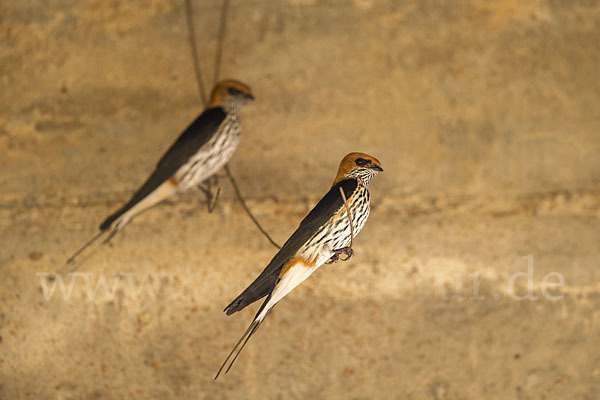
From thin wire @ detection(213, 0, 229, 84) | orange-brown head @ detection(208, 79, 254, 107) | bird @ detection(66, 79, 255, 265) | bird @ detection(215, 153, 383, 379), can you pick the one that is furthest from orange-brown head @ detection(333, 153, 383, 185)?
thin wire @ detection(213, 0, 229, 84)

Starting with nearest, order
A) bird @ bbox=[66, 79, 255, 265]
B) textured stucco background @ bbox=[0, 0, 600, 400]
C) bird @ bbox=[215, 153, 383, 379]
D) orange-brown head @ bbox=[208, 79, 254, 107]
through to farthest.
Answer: bird @ bbox=[215, 153, 383, 379]
bird @ bbox=[66, 79, 255, 265]
orange-brown head @ bbox=[208, 79, 254, 107]
textured stucco background @ bbox=[0, 0, 600, 400]

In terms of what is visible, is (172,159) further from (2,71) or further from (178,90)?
(2,71)

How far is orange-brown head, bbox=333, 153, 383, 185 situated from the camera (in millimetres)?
956

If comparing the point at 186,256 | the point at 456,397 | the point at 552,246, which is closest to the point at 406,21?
the point at 552,246

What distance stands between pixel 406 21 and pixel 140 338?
1.91 meters

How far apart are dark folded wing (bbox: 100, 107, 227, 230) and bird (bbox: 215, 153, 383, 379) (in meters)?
0.48

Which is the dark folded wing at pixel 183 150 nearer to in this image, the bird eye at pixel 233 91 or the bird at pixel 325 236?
the bird eye at pixel 233 91

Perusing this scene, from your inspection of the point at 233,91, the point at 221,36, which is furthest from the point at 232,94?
the point at 221,36

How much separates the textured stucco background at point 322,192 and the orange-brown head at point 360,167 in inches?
52.4

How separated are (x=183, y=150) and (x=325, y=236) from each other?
0.59m

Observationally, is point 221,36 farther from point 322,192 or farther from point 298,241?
point 298,241

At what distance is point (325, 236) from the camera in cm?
95

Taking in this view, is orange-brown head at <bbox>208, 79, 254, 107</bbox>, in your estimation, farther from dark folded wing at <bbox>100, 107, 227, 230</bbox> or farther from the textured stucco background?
the textured stucco background

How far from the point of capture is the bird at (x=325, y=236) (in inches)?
37.2
